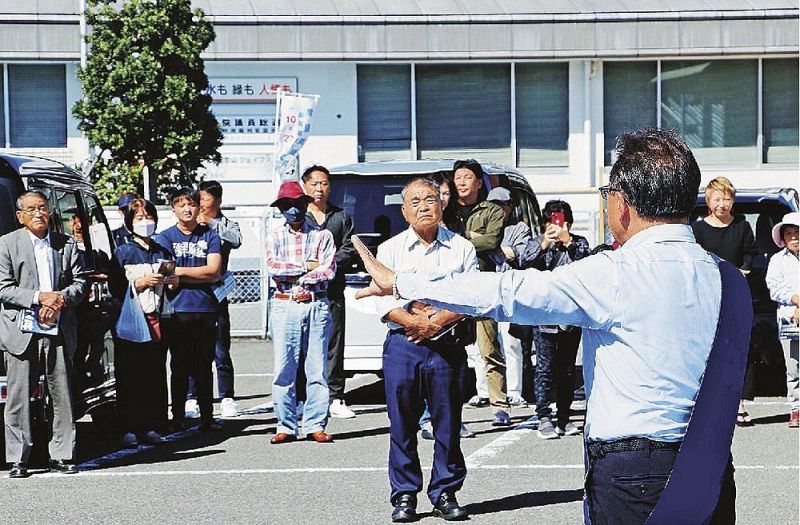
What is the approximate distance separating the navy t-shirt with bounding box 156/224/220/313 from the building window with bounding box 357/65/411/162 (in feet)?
54.9

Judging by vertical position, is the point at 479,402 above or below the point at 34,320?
below

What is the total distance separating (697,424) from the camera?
3.69 meters

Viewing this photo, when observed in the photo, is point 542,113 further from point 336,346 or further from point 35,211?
point 35,211

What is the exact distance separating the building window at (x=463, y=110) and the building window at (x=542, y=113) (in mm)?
301

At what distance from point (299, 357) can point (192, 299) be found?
1.13 meters

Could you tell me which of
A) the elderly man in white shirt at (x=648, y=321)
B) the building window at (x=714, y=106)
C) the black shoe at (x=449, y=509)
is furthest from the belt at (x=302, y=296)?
the building window at (x=714, y=106)

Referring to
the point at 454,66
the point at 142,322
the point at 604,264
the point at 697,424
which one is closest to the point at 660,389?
the point at 697,424

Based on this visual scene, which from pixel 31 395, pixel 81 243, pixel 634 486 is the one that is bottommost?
pixel 31 395

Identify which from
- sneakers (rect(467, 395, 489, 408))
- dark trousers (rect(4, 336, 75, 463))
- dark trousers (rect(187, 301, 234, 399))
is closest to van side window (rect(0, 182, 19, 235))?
dark trousers (rect(4, 336, 75, 463))

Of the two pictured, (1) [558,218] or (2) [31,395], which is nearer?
(2) [31,395]

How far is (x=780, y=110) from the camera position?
28.1m

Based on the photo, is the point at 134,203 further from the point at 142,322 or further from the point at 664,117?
the point at 664,117

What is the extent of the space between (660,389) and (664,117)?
25.0m

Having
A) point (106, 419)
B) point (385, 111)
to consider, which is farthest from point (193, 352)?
point (385, 111)
